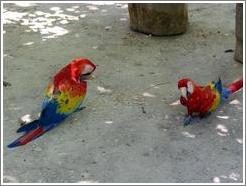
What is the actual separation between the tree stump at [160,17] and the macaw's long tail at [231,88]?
1.59 meters

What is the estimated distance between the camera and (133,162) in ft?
11.6

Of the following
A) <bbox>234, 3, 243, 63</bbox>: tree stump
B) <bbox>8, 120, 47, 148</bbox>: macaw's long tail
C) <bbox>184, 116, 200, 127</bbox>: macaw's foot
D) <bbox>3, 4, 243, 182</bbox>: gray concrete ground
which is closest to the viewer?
<bbox>3, 4, 243, 182</bbox>: gray concrete ground

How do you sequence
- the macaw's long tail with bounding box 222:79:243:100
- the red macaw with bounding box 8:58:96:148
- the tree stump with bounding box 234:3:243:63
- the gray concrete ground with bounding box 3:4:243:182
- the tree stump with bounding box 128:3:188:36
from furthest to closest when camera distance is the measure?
the tree stump with bounding box 128:3:188:36, the tree stump with bounding box 234:3:243:63, the macaw's long tail with bounding box 222:79:243:100, the red macaw with bounding box 8:58:96:148, the gray concrete ground with bounding box 3:4:243:182

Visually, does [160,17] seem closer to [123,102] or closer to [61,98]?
[123,102]

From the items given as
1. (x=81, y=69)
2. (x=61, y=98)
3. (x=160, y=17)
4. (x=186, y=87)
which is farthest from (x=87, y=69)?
(x=160, y=17)

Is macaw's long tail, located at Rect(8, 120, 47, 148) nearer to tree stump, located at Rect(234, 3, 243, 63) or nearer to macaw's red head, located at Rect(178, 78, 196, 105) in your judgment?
macaw's red head, located at Rect(178, 78, 196, 105)

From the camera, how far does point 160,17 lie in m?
5.80

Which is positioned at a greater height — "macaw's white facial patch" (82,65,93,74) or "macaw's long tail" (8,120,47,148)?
"macaw's white facial patch" (82,65,93,74)

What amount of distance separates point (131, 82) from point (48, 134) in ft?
3.79

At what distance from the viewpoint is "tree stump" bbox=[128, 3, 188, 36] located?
577cm

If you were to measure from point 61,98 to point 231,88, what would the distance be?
145cm

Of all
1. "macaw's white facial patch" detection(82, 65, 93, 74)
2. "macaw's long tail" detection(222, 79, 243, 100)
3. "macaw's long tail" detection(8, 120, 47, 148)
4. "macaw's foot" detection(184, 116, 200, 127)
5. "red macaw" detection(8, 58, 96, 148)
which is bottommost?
"macaw's foot" detection(184, 116, 200, 127)

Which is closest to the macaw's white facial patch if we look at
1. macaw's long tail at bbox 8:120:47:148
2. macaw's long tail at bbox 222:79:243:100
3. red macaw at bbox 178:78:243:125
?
macaw's long tail at bbox 8:120:47:148

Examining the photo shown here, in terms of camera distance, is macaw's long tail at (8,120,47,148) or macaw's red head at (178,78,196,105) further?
macaw's red head at (178,78,196,105)
